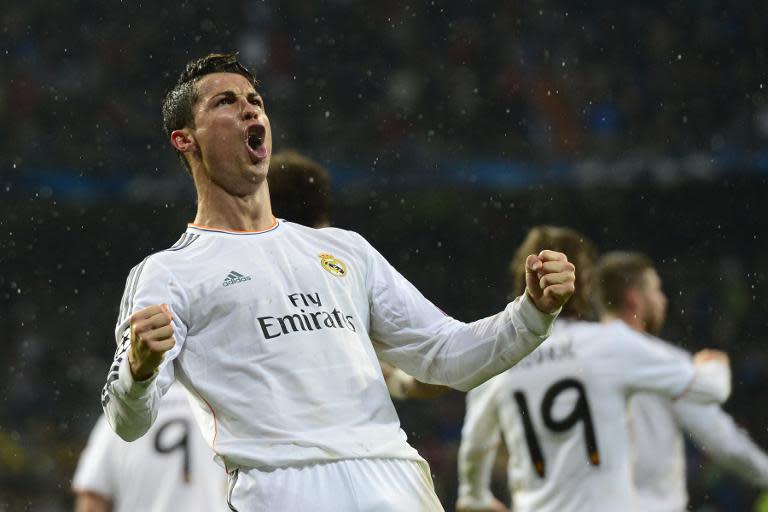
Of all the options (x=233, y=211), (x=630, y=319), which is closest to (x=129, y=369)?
(x=233, y=211)

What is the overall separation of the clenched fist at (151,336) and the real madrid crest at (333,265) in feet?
2.07

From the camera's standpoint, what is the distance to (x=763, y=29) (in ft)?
50.4

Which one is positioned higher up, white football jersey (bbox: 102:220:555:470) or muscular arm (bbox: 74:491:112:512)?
white football jersey (bbox: 102:220:555:470)

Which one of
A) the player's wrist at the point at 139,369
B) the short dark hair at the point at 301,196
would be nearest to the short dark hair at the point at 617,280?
the short dark hair at the point at 301,196

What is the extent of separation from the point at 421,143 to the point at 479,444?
9.70m

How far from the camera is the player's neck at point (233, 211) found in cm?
322

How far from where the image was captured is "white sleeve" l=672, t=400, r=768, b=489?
5.00 metres

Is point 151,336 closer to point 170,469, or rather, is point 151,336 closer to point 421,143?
point 170,469

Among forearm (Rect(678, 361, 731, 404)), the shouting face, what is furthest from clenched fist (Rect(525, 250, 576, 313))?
forearm (Rect(678, 361, 731, 404))

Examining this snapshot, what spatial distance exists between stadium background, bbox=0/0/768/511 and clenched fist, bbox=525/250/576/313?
1095 centimetres

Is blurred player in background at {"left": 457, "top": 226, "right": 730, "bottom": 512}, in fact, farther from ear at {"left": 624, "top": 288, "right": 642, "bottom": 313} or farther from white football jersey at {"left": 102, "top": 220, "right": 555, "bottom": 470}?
white football jersey at {"left": 102, "top": 220, "right": 555, "bottom": 470}

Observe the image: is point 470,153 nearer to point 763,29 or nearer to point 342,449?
point 763,29

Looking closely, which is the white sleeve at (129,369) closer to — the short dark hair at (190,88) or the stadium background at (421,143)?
the short dark hair at (190,88)

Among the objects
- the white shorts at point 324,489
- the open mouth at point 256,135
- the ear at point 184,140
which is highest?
the ear at point 184,140
